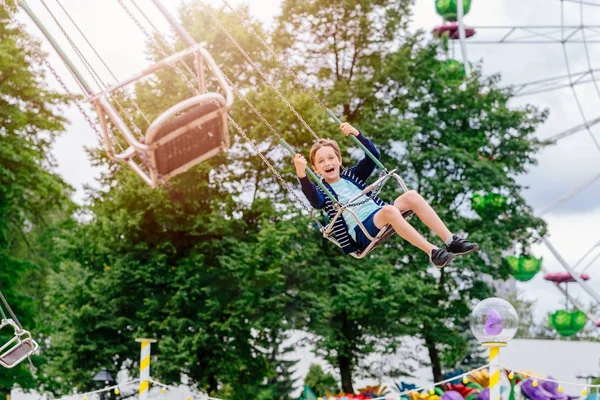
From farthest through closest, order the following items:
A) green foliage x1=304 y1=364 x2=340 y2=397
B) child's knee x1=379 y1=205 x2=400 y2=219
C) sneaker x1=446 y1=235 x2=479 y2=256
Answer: green foliage x1=304 y1=364 x2=340 y2=397 → child's knee x1=379 y1=205 x2=400 y2=219 → sneaker x1=446 y1=235 x2=479 y2=256

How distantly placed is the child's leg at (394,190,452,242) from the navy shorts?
0.79 ft

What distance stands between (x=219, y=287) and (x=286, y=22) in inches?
258

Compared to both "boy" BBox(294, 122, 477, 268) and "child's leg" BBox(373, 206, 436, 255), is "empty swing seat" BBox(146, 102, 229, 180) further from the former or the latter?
"child's leg" BBox(373, 206, 436, 255)

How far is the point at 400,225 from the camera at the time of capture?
5887 mm

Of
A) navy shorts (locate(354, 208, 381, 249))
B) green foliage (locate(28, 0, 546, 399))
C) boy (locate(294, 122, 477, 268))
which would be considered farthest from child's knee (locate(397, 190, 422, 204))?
green foliage (locate(28, 0, 546, 399))

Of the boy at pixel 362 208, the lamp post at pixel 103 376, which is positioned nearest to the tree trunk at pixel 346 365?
the lamp post at pixel 103 376

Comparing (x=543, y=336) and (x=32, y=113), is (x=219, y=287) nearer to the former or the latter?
(x=32, y=113)

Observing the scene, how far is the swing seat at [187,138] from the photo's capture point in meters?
4.41

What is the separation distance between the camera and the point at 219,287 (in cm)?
1842

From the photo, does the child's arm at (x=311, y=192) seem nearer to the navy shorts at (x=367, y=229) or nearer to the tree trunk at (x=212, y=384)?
the navy shorts at (x=367, y=229)

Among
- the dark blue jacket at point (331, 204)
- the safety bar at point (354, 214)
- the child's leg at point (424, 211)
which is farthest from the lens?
the dark blue jacket at point (331, 204)

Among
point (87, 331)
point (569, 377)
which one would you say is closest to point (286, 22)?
point (87, 331)

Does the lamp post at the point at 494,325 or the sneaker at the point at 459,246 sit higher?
the sneaker at the point at 459,246

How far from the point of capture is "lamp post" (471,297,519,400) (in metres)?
7.79
